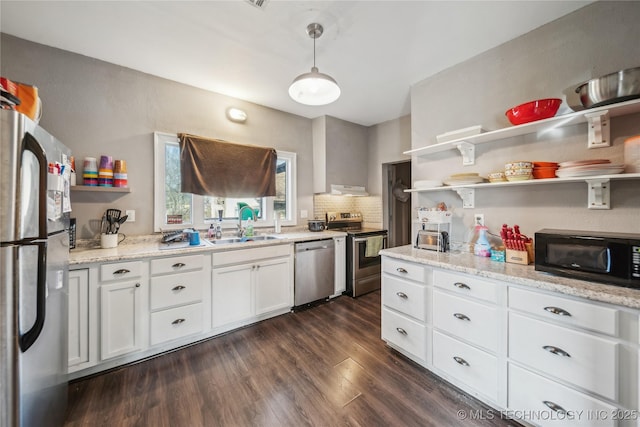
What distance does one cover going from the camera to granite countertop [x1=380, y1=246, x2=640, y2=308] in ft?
3.57

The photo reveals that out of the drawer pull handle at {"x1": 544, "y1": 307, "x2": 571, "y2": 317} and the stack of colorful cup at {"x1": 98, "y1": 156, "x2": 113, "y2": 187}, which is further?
the stack of colorful cup at {"x1": 98, "y1": 156, "x2": 113, "y2": 187}

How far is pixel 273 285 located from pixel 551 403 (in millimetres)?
2289

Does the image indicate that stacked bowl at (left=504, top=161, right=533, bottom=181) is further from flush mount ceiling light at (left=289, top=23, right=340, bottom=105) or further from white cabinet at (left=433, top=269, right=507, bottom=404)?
flush mount ceiling light at (left=289, top=23, right=340, bottom=105)

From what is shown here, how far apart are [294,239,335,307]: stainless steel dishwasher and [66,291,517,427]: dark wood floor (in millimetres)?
676

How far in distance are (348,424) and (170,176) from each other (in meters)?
2.83

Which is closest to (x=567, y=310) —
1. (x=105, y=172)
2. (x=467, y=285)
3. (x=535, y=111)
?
(x=467, y=285)

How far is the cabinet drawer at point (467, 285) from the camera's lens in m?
1.45

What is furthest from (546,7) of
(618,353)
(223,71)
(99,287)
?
(99,287)

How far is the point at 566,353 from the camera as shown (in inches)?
46.8

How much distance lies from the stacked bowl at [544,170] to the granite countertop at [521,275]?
2.12 feet

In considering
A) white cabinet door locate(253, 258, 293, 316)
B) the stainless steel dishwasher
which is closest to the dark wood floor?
white cabinet door locate(253, 258, 293, 316)

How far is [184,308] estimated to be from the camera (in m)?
2.11

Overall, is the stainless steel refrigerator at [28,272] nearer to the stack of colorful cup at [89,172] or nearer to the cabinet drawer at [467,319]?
the stack of colorful cup at [89,172]

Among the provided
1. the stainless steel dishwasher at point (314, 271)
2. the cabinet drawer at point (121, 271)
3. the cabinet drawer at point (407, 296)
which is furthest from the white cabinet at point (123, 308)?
the cabinet drawer at point (407, 296)
